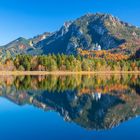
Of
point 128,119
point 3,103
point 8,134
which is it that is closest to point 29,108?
point 3,103

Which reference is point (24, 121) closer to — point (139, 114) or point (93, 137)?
point (93, 137)

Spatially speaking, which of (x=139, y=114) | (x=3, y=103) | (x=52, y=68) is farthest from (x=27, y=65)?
(x=139, y=114)

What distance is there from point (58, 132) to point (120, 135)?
5.47 m

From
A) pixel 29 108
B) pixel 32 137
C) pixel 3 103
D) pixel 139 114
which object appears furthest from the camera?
pixel 3 103

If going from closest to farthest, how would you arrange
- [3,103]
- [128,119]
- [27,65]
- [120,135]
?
[120,135], [128,119], [3,103], [27,65]

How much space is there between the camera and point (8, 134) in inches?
1136

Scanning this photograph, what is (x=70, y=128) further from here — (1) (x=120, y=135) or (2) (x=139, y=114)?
(2) (x=139, y=114)

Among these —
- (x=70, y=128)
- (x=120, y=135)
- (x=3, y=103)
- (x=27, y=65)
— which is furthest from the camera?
(x=27, y=65)

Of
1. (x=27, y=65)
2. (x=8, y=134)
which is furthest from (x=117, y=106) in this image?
(x=27, y=65)

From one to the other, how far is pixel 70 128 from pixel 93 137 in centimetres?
433

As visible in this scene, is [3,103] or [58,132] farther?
[3,103]

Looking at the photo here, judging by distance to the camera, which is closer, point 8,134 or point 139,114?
point 8,134

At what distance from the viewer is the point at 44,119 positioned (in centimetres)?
3691

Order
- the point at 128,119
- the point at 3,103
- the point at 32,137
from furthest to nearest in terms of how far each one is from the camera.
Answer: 1. the point at 3,103
2. the point at 128,119
3. the point at 32,137
